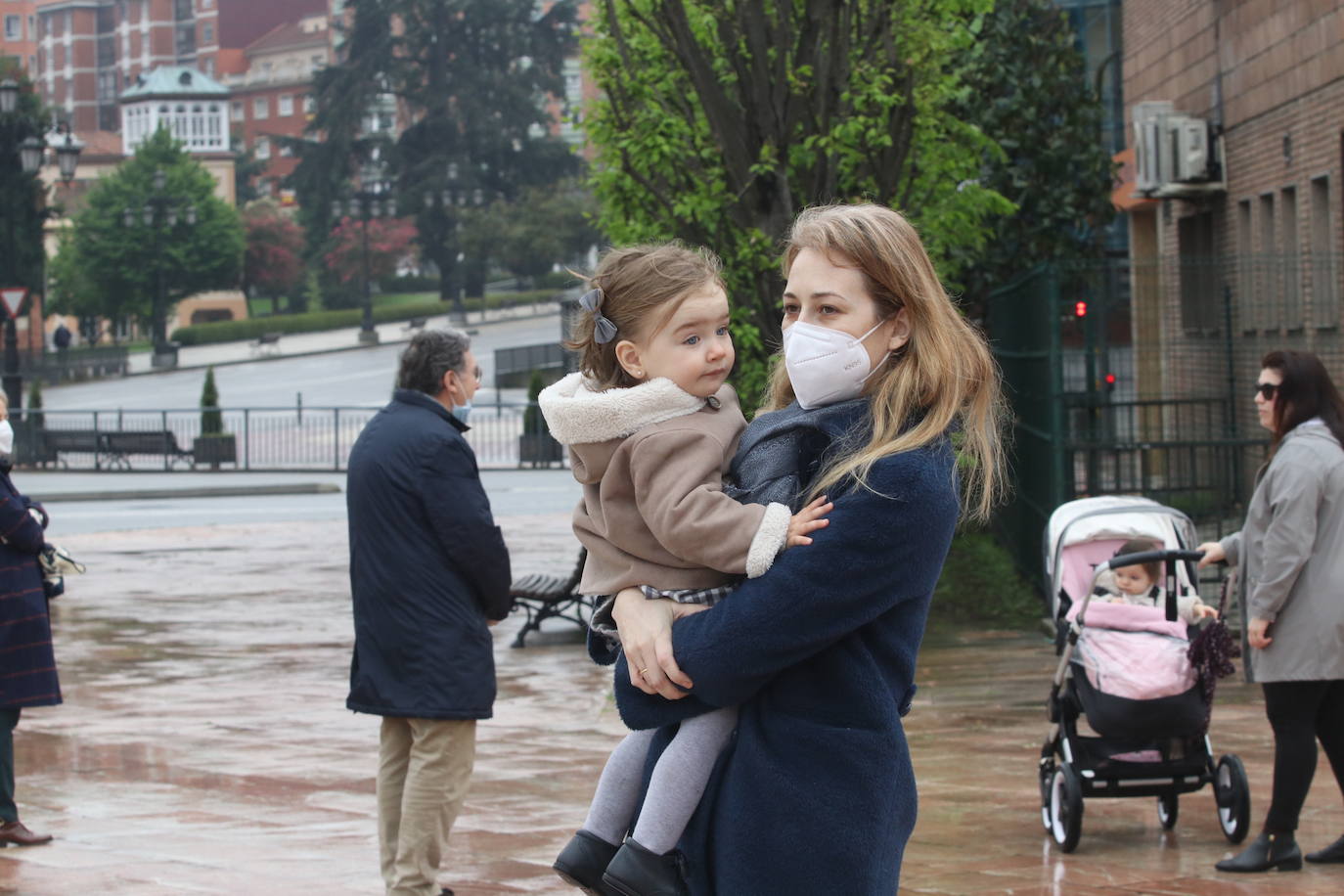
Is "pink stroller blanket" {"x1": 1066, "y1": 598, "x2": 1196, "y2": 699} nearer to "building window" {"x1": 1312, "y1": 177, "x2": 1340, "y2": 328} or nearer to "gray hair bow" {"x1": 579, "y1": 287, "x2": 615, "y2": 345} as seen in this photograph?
"gray hair bow" {"x1": 579, "y1": 287, "x2": 615, "y2": 345}

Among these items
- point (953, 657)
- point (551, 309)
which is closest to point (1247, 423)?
point (953, 657)

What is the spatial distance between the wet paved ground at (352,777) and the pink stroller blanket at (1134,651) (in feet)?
2.20

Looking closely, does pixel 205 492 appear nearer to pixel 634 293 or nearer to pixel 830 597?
pixel 634 293

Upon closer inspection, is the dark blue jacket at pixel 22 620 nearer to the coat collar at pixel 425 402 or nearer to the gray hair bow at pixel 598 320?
the coat collar at pixel 425 402

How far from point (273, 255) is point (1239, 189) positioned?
81158 millimetres

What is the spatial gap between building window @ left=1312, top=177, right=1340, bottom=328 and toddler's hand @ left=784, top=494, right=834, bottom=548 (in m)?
13.4

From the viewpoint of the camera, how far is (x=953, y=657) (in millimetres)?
12984

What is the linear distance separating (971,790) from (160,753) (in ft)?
14.5

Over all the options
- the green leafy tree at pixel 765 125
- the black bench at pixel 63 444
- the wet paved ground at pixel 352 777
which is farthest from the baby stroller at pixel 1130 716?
the black bench at pixel 63 444

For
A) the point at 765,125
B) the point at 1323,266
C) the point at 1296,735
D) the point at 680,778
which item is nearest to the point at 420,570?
the point at 1296,735

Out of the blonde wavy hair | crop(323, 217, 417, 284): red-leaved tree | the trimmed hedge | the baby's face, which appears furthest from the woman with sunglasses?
crop(323, 217, 417, 284): red-leaved tree

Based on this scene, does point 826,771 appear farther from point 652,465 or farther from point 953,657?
point 953,657

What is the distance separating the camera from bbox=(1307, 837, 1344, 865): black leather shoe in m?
7.27

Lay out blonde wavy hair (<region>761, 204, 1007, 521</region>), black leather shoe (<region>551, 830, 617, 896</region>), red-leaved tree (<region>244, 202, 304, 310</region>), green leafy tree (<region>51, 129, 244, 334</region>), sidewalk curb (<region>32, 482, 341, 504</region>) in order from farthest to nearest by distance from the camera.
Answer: red-leaved tree (<region>244, 202, 304, 310</region>), green leafy tree (<region>51, 129, 244, 334</region>), sidewalk curb (<region>32, 482, 341, 504</region>), black leather shoe (<region>551, 830, 617, 896</region>), blonde wavy hair (<region>761, 204, 1007, 521</region>)
